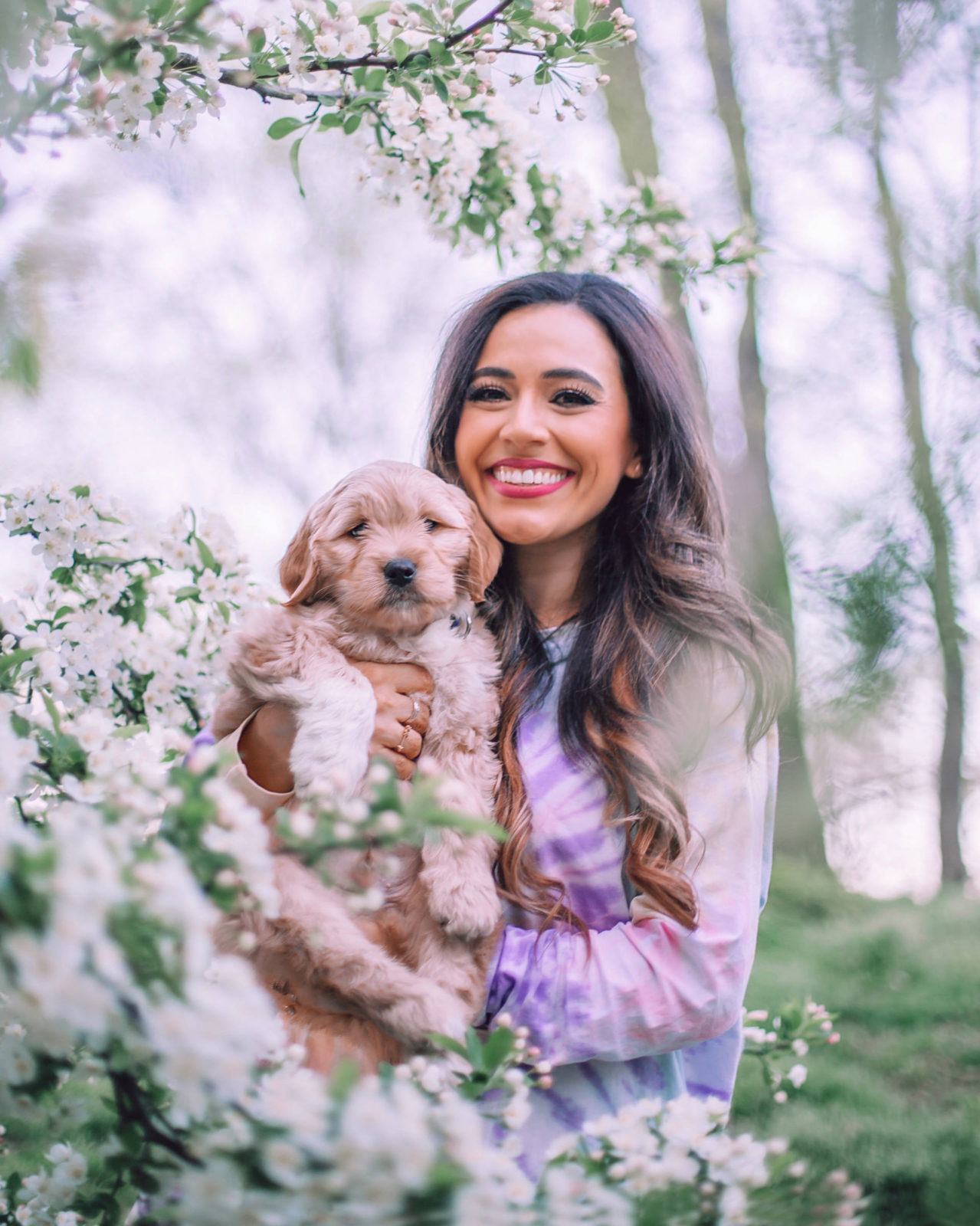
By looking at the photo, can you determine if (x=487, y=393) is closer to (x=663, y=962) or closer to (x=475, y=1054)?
(x=663, y=962)

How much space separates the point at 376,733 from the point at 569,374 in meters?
0.97

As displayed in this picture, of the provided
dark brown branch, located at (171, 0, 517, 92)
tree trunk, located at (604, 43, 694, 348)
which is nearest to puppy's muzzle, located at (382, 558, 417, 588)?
dark brown branch, located at (171, 0, 517, 92)

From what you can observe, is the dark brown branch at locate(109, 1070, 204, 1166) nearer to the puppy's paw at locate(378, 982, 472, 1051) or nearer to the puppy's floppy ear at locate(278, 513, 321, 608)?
the puppy's paw at locate(378, 982, 472, 1051)

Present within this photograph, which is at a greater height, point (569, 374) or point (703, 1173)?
point (569, 374)

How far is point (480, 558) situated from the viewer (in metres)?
2.17

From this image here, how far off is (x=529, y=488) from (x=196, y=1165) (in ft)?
5.24

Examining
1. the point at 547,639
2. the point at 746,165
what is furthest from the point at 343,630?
the point at 746,165

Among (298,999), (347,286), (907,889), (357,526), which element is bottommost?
(907,889)

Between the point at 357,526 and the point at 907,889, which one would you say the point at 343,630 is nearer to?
the point at 357,526

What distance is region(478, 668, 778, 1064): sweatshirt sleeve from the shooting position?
1694 millimetres

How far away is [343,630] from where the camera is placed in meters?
2.18

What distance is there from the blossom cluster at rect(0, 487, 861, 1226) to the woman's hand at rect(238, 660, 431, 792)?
62 centimetres

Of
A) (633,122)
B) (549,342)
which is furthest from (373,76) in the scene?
(633,122)

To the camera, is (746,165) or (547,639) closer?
(547,639)
